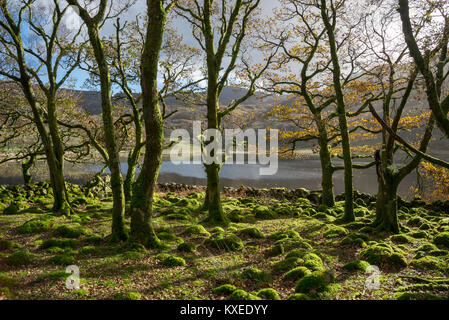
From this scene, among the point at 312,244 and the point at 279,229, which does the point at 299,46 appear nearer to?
the point at 279,229

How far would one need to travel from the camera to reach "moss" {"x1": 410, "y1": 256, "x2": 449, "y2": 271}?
24.5 feet

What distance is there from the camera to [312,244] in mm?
10094

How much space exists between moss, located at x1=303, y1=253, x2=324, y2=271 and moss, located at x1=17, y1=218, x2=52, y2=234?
10.0 m

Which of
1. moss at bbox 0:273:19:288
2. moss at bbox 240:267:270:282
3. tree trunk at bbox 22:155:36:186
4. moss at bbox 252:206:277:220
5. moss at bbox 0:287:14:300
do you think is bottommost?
moss at bbox 252:206:277:220

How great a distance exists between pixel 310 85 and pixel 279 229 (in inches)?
457

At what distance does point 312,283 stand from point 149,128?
6273mm

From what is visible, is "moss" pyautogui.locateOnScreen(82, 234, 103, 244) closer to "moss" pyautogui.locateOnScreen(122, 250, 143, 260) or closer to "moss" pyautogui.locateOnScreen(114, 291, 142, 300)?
"moss" pyautogui.locateOnScreen(122, 250, 143, 260)

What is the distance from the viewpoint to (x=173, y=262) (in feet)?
25.3

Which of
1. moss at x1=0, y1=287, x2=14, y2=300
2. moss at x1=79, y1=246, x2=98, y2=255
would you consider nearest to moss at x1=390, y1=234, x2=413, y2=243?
moss at x1=79, y1=246, x2=98, y2=255

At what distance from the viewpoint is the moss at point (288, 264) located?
7.56m

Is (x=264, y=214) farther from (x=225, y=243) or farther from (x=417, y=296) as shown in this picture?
(x=417, y=296)

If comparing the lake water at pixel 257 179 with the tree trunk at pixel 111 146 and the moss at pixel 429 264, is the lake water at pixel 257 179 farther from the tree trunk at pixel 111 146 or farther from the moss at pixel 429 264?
the moss at pixel 429 264
